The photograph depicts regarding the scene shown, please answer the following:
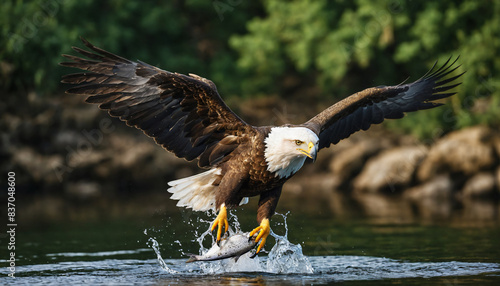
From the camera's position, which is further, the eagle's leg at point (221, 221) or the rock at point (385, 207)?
the rock at point (385, 207)

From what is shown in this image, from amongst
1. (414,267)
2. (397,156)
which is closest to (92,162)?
(397,156)

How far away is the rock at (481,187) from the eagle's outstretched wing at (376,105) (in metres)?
7.55

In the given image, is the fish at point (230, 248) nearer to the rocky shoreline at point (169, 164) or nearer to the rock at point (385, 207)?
the rock at point (385, 207)

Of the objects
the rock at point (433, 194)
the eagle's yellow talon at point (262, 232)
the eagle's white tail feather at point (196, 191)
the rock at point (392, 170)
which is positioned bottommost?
the eagle's yellow talon at point (262, 232)

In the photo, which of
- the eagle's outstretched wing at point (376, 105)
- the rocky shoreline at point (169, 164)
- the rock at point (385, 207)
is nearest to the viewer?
the eagle's outstretched wing at point (376, 105)

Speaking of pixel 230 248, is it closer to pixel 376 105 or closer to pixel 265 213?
pixel 265 213

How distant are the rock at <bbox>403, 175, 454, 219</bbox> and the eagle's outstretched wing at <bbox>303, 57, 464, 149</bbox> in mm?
5094

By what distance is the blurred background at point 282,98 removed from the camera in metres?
17.4

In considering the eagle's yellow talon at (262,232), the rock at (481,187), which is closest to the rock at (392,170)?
the rock at (481,187)

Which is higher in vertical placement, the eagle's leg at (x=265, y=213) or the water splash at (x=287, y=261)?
the eagle's leg at (x=265, y=213)

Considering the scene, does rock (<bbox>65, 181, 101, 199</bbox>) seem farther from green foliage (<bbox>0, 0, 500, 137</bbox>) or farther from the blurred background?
green foliage (<bbox>0, 0, 500, 137</bbox>)

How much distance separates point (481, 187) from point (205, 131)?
1022 centimetres

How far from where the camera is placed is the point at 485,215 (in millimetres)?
12398

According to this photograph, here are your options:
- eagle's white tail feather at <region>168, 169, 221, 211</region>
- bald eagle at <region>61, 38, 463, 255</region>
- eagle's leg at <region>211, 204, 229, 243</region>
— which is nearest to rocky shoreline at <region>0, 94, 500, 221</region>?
eagle's white tail feather at <region>168, 169, 221, 211</region>
